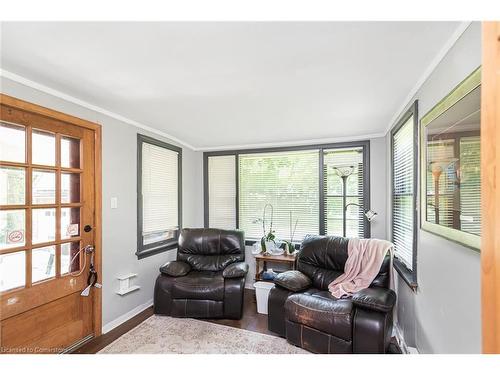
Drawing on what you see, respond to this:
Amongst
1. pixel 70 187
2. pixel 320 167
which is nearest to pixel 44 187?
pixel 70 187

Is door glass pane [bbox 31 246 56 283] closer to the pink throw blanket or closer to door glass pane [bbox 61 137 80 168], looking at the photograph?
door glass pane [bbox 61 137 80 168]

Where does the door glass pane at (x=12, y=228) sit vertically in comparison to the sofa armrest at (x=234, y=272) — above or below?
above

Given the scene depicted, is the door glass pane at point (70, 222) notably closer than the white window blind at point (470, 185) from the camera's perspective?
No

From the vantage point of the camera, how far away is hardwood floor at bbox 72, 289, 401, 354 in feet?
7.07

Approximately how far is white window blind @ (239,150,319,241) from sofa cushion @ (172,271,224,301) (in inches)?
52.9

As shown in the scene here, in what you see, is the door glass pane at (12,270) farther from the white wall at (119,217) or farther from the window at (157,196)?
the window at (157,196)

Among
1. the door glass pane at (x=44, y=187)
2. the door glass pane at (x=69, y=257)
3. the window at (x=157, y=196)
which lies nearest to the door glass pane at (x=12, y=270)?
the door glass pane at (x=69, y=257)

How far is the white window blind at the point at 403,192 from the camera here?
2111 mm

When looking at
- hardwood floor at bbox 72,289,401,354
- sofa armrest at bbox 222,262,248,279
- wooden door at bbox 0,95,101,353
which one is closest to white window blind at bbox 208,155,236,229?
sofa armrest at bbox 222,262,248,279

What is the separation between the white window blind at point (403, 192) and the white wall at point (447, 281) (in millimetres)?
338

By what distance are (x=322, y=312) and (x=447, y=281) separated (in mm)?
1001

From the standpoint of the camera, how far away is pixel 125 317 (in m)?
2.67
